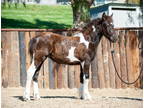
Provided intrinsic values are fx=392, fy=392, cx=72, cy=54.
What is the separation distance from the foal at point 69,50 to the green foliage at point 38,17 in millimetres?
18150

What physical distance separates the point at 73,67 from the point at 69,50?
2.89 meters

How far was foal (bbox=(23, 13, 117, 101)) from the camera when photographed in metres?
9.86

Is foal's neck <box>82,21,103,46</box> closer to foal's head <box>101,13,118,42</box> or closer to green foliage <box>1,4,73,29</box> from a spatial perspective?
foal's head <box>101,13,118,42</box>

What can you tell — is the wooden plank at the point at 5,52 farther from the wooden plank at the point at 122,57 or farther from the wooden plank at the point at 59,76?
the wooden plank at the point at 122,57

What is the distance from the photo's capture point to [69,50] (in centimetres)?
997

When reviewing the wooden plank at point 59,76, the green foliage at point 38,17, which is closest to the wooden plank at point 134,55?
the wooden plank at point 59,76

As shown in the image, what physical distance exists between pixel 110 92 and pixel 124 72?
3.72ft

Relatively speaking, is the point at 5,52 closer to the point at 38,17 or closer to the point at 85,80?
the point at 85,80

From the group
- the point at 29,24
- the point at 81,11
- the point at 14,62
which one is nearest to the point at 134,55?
the point at 81,11

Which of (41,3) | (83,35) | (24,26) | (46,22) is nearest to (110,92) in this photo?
(83,35)

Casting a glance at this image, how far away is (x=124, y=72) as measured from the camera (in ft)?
42.9

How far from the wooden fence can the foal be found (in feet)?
8.78

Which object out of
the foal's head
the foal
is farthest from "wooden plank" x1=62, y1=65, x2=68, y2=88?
the foal's head

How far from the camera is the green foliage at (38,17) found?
102 feet
